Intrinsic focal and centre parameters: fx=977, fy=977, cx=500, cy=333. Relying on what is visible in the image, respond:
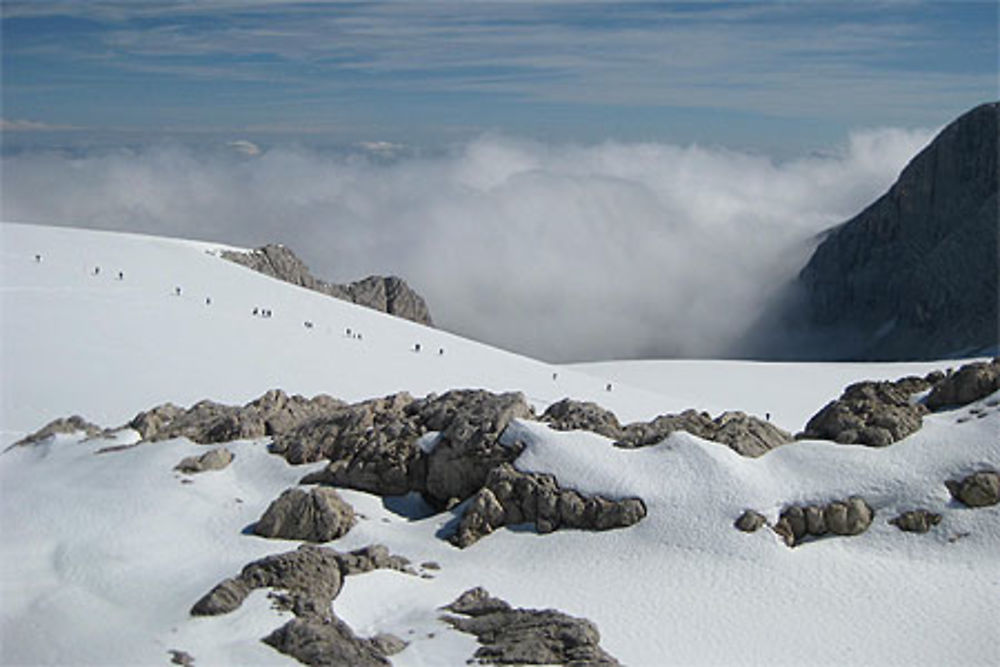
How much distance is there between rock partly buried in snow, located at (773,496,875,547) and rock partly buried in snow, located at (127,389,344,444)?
1328 centimetres

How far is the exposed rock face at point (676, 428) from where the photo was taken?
22.8m

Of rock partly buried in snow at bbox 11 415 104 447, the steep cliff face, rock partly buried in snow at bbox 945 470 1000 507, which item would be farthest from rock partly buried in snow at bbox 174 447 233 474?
the steep cliff face

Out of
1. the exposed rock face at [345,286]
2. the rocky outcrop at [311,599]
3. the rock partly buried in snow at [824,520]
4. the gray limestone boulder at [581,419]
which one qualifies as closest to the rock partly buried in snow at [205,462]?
the rocky outcrop at [311,599]

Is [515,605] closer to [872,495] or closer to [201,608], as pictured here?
[201,608]

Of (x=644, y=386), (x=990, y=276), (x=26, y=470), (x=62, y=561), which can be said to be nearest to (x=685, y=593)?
(x=62, y=561)

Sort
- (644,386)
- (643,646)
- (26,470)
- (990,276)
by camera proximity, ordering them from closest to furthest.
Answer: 1. (643,646)
2. (26,470)
3. (644,386)
4. (990,276)

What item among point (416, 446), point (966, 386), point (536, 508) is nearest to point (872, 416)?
point (966, 386)

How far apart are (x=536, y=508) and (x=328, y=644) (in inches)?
254

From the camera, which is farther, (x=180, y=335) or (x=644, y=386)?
(x=644, y=386)

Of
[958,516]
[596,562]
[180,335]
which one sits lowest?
[596,562]

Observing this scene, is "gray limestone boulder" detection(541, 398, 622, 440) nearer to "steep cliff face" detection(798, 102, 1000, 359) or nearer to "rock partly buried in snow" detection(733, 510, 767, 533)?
"rock partly buried in snow" detection(733, 510, 767, 533)

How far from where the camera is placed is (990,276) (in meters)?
127

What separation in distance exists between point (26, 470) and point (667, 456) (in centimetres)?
1659

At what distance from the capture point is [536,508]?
21.1 m
